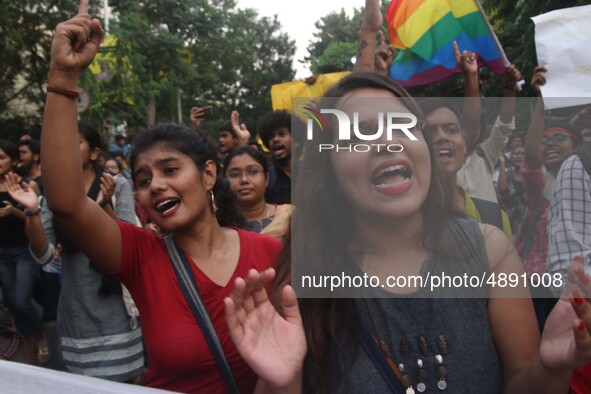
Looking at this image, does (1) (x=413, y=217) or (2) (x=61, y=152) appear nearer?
(1) (x=413, y=217)

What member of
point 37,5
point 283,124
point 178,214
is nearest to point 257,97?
point 37,5

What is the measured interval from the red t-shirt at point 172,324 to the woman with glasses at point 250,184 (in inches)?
56.7

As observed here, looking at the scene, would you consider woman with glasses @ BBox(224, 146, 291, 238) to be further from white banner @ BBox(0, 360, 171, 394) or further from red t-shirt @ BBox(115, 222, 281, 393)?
A: white banner @ BBox(0, 360, 171, 394)

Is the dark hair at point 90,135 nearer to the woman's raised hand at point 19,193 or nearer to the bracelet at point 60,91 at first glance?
the woman's raised hand at point 19,193

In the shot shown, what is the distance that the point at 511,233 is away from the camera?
1.29 m

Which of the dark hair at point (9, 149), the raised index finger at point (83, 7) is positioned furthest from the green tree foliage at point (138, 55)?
the raised index finger at point (83, 7)

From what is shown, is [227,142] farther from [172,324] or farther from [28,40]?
[28,40]

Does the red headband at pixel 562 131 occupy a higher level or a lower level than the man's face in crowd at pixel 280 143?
lower

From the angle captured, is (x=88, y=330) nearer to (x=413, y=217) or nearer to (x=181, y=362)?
(x=181, y=362)

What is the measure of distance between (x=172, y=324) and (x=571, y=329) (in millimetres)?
971

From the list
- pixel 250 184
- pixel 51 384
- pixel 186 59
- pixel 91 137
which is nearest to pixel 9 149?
pixel 91 137

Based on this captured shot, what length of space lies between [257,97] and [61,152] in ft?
119

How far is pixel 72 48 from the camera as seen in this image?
4.70 ft

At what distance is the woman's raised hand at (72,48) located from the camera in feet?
4.64
